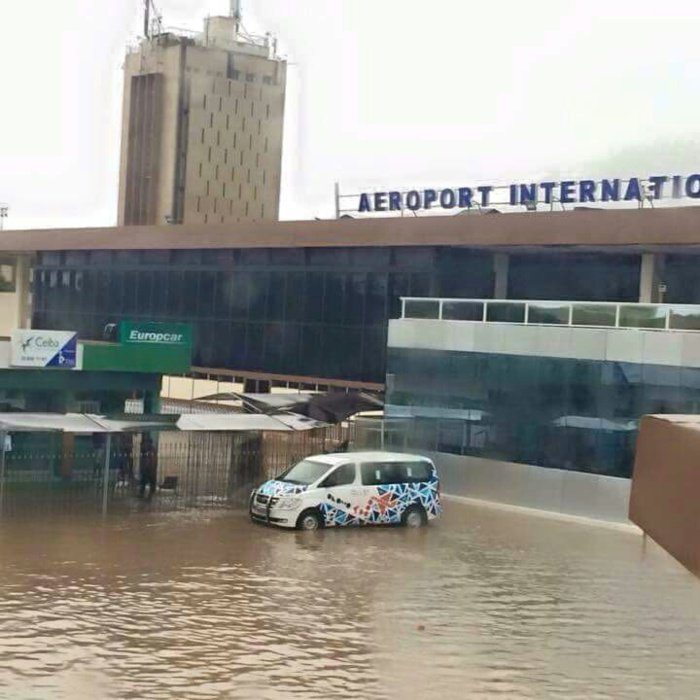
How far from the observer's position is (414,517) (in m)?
23.7

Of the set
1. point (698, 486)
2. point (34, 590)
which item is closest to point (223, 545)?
point (34, 590)

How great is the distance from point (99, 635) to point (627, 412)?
48.5ft

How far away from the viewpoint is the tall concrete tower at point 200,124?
60156 millimetres

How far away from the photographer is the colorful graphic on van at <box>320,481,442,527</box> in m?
22.6

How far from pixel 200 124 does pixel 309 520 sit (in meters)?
42.2

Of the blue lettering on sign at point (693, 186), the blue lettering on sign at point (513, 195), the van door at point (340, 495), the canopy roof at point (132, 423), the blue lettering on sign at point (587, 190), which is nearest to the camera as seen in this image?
the van door at point (340, 495)

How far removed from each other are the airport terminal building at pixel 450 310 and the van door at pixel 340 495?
5.70 meters

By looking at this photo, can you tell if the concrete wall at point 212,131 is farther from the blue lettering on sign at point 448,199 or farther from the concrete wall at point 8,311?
the blue lettering on sign at point 448,199

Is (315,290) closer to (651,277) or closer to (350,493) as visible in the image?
(651,277)

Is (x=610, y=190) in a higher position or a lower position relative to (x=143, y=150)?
lower

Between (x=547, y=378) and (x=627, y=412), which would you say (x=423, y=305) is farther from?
(x=627, y=412)

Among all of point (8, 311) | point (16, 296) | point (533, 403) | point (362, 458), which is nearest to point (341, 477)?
point (362, 458)

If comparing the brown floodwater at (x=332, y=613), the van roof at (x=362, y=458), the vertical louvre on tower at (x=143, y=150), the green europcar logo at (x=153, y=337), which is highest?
the vertical louvre on tower at (x=143, y=150)

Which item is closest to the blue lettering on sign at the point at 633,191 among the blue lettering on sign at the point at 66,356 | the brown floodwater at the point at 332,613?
the brown floodwater at the point at 332,613
